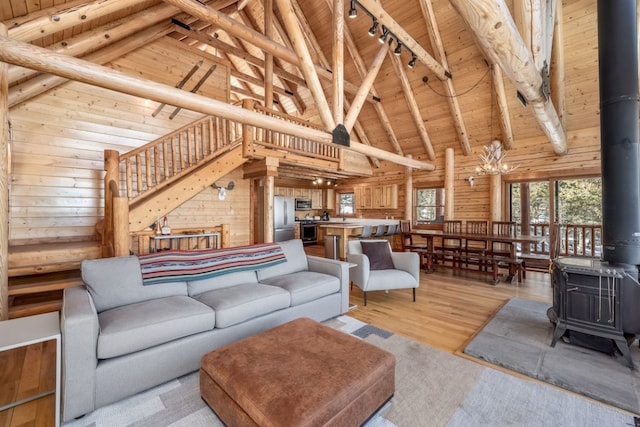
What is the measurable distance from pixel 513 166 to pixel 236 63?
866 cm

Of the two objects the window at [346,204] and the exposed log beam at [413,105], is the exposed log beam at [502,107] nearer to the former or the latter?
the exposed log beam at [413,105]

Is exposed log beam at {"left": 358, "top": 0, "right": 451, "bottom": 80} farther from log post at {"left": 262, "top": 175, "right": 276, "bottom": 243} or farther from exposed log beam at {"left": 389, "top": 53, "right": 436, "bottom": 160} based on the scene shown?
log post at {"left": 262, "top": 175, "right": 276, "bottom": 243}

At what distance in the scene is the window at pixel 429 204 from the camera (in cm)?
782

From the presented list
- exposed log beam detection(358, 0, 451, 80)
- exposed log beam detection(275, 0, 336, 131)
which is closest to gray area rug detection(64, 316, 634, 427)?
exposed log beam detection(275, 0, 336, 131)

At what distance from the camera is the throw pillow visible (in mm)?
3938

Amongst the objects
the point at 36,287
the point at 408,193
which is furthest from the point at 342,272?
the point at 408,193

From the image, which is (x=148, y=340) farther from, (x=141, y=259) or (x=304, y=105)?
(x=304, y=105)

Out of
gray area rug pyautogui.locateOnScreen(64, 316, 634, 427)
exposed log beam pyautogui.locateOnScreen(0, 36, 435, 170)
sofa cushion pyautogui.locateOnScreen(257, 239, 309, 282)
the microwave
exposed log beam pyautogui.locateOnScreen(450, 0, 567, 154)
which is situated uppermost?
exposed log beam pyautogui.locateOnScreen(450, 0, 567, 154)

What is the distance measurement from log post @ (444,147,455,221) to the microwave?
4.40 m

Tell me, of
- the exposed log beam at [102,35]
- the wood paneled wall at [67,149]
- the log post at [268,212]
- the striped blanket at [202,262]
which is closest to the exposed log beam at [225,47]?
the wood paneled wall at [67,149]

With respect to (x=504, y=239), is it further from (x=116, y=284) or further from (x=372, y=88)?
(x=116, y=284)

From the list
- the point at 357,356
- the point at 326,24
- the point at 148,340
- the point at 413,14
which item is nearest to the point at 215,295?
the point at 148,340

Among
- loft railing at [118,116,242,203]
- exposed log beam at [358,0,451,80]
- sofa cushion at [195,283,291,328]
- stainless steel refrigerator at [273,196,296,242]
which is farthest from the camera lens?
stainless steel refrigerator at [273,196,296,242]

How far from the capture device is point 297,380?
4.64 feet
